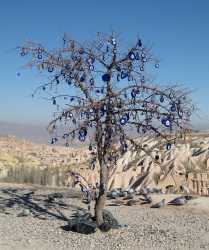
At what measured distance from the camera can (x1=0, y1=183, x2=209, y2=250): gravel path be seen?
10.5 metres

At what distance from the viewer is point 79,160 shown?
3625cm

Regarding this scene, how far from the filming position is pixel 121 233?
11.4m

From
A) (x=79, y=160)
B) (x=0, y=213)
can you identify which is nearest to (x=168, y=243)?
(x=0, y=213)

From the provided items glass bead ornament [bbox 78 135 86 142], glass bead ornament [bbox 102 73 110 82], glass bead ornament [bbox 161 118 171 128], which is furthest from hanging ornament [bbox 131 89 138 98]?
glass bead ornament [bbox 78 135 86 142]

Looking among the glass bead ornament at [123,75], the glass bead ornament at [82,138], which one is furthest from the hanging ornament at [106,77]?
the glass bead ornament at [82,138]

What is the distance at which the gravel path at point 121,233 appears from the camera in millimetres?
10500

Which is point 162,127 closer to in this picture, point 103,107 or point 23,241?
point 103,107

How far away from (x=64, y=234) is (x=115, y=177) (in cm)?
1572

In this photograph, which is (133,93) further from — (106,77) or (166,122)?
(166,122)

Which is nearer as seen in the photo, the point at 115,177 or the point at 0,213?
the point at 0,213

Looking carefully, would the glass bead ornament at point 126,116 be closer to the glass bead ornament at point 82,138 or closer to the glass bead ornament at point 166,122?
the glass bead ornament at point 166,122

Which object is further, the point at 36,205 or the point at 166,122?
the point at 36,205

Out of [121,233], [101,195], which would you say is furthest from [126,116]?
[121,233]

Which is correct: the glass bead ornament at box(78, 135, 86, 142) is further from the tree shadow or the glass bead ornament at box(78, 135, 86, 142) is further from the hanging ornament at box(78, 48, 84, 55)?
the tree shadow
